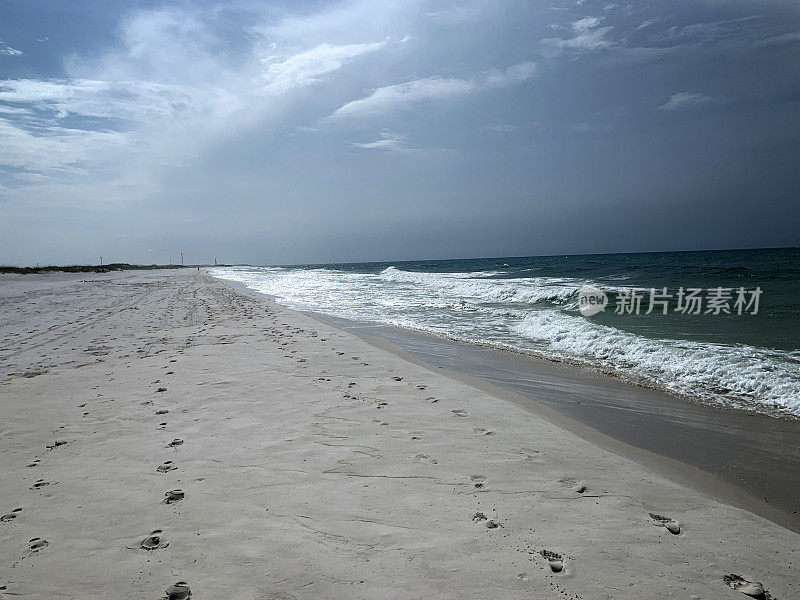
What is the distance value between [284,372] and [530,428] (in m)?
3.73

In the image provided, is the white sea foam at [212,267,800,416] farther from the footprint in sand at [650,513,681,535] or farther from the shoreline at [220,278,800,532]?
the footprint in sand at [650,513,681,535]

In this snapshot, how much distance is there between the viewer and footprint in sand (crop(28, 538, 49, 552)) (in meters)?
2.50

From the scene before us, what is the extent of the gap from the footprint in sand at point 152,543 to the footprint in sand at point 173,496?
389mm

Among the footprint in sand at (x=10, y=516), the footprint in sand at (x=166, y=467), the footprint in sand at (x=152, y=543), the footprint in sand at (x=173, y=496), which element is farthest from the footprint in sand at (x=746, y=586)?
Answer: the footprint in sand at (x=10, y=516)

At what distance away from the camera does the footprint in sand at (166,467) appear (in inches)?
135

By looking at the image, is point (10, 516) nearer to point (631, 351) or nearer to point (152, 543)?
point (152, 543)

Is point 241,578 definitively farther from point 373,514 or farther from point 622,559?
point 622,559

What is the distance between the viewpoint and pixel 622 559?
7.78 ft

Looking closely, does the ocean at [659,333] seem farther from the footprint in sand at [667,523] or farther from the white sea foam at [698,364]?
the footprint in sand at [667,523]

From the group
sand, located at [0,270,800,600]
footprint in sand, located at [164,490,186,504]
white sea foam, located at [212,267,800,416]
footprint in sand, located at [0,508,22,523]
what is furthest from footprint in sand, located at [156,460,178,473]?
white sea foam, located at [212,267,800,416]

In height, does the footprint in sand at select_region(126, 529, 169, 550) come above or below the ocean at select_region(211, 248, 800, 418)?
below

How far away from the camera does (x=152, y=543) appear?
2.52 meters

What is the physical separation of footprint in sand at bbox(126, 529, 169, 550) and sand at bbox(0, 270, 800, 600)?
0.01 meters

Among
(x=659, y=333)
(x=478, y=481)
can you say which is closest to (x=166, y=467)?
(x=478, y=481)
